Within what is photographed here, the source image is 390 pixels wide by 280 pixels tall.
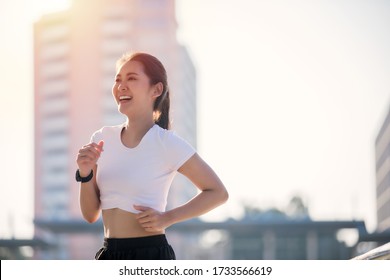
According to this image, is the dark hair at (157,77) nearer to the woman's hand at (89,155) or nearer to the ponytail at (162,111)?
the ponytail at (162,111)

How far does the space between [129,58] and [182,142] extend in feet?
1.06

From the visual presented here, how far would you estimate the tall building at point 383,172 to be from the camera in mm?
61281

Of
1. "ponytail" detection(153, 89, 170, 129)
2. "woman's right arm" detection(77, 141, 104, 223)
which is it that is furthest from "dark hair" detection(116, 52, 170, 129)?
"woman's right arm" detection(77, 141, 104, 223)

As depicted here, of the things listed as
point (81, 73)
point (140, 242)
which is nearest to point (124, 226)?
point (140, 242)

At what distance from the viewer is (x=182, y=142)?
220cm

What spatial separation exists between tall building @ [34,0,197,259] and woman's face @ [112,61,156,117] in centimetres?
8193

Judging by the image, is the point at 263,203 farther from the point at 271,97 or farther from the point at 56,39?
the point at 56,39

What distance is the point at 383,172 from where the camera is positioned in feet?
219

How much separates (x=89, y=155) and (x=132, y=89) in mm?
253

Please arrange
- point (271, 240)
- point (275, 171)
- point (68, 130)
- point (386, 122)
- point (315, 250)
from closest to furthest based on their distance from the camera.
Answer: point (315, 250) < point (271, 240) < point (386, 122) < point (68, 130) < point (275, 171)

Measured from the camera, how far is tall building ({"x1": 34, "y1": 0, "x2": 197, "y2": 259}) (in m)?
86.1

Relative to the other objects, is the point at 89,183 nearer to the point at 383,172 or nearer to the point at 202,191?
the point at 202,191

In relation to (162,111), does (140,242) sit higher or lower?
lower

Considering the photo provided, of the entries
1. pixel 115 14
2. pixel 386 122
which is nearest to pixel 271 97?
pixel 115 14
